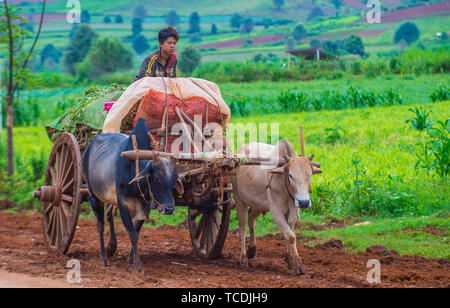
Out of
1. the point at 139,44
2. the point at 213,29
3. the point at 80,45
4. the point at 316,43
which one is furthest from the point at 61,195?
the point at 213,29

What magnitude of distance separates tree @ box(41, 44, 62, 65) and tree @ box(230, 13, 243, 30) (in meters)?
16.7

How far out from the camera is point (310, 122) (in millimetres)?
18500

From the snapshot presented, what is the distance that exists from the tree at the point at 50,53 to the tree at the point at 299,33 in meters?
24.6

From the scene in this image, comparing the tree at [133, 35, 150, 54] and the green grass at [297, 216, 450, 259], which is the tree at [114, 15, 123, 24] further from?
Result: the green grass at [297, 216, 450, 259]

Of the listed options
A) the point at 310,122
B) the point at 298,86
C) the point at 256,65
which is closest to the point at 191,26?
the point at 256,65

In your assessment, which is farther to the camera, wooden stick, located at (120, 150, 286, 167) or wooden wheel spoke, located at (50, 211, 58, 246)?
wooden wheel spoke, located at (50, 211, 58, 246)

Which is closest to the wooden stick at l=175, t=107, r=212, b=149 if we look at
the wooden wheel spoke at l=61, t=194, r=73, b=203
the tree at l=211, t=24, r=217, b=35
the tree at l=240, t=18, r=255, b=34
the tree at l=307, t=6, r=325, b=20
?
the wooden wheel spoke at l=61, t=194, r=73, b=203

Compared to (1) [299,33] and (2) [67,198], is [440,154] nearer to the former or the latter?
(2) [67,198]

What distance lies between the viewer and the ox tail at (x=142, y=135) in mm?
7301

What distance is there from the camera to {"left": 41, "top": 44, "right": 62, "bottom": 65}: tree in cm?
5951

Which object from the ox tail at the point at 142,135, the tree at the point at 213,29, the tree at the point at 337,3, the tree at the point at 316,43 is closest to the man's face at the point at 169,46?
the ox tail at the point at 142,135

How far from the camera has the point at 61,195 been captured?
909cm
